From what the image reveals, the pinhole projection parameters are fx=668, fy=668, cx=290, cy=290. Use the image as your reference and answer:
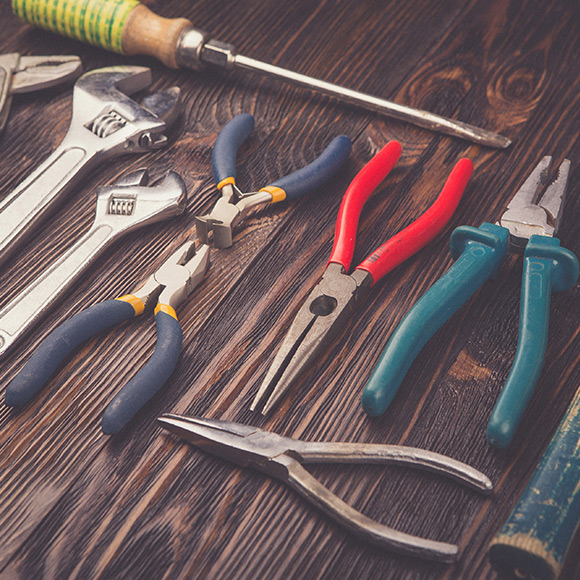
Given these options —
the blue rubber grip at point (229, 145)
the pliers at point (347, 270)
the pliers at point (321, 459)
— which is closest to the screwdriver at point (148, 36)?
the blue rubber grip at point (229, 145)

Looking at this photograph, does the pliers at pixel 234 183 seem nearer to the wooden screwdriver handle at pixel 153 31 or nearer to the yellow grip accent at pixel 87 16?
the wooden screwdriver handle at pixel 153 31

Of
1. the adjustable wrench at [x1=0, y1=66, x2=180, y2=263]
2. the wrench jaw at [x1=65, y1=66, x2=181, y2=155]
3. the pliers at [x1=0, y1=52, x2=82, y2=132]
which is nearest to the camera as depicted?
the adjustable wrench at [x1=0, y1=66, x2=180, y2=263]

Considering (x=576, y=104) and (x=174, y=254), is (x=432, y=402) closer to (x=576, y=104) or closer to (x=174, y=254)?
(x=174, y=254)

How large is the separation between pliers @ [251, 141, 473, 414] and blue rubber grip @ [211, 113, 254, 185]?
0.73 ft

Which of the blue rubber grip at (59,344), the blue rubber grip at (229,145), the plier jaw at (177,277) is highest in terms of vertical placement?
the blue rubber grip at (229,145)

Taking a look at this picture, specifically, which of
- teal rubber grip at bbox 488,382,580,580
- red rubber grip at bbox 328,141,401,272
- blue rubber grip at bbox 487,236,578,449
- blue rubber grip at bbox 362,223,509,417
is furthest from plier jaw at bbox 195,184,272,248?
teal rubber grip at bbox 488,382,580,580

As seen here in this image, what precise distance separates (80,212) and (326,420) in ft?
1.95

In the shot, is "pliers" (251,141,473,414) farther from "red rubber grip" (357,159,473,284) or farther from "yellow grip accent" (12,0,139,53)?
"yellow grip accent" (12,0,139,53)

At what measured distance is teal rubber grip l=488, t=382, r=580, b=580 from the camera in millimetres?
655

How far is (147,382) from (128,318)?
152 millimetres

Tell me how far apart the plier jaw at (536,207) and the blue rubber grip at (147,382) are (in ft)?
1.70

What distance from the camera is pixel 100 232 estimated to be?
109cm

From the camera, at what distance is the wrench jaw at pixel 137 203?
1112 mm

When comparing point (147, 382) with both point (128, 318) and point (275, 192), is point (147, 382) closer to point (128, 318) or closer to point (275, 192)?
point (128, 318)
